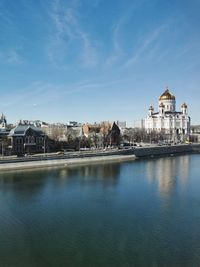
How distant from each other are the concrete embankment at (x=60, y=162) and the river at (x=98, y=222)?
13.5 ft

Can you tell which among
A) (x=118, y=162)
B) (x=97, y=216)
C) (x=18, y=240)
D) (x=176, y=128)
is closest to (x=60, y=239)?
(x=18, y=240)

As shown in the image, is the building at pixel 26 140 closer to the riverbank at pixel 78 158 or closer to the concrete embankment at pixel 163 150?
the riverbank at pixel 78 158

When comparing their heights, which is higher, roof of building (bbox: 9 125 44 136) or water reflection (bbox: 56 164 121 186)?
roof of building (bbox: 9 125 44 136)

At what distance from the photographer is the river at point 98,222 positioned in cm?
1223

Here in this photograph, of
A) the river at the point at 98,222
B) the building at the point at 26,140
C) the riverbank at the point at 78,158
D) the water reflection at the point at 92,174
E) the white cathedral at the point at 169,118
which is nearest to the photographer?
the river at the point at 98,222

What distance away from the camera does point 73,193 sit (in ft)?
76.8

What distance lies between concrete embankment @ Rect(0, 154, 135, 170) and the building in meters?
6.74

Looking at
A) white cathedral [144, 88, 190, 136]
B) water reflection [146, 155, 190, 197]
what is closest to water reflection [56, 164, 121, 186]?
water reflection [146, 155, 190, 197]

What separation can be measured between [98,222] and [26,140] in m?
28.5

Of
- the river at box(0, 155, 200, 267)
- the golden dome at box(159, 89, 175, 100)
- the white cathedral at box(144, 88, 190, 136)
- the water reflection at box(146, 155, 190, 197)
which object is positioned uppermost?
the golden dome at box(159, 89, 175, 100)

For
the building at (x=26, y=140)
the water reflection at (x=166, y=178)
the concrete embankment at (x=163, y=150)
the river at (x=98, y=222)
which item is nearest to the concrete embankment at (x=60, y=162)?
the river at (x=98, y=222)

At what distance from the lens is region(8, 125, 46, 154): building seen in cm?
4172

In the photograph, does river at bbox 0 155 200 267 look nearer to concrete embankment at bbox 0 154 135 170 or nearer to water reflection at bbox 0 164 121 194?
water reflection at bbox 0 164 121 194

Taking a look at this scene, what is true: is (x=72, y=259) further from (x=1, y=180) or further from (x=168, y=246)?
(x=1, y=180)
